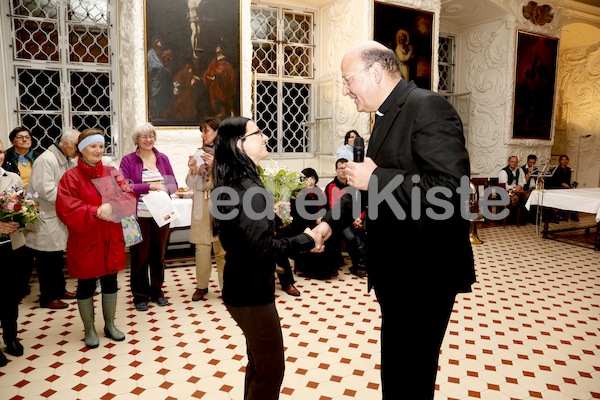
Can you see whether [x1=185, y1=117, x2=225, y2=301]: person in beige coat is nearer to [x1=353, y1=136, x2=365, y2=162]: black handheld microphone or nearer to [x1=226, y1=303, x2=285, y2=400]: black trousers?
[x1=226, y1=303, x2=285, y2=400]: black trousers

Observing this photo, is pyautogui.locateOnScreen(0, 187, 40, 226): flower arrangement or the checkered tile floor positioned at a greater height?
pyautogui.locateOnScreen(0, 187, 40, 226): flower arrangement

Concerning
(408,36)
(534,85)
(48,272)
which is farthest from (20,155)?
(534,85)

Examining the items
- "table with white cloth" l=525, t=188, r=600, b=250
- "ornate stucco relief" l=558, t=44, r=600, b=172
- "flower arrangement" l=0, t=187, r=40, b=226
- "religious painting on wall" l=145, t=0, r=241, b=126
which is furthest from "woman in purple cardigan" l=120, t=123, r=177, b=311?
"ornate stucco relief" l=558, t=44, r=600, b=172

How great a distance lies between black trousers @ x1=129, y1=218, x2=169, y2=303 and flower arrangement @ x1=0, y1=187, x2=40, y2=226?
1236mm

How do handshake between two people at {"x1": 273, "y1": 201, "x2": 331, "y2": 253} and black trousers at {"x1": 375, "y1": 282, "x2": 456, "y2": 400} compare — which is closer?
black trousers at {"x1": 375, "y1": 282, "x2": 456, "y2": 400}

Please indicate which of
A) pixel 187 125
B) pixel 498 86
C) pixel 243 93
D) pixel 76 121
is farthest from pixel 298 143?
pixel 498 86

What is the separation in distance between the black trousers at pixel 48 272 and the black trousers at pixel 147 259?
2.95 ft

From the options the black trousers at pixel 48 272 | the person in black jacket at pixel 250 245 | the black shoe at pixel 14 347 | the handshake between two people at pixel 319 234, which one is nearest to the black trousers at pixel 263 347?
the person in black jacket at pixel 250 245

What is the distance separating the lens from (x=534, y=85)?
11.5m

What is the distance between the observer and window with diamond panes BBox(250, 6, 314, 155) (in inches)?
375

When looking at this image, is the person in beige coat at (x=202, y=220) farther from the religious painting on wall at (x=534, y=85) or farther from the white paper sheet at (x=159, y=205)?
the religious painting on wall at (x=534, y=85)

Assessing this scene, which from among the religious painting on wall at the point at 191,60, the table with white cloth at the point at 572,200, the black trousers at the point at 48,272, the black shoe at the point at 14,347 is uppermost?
the religious painting on wall at the point at 191,60

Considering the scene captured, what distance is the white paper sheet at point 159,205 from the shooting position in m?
4.48

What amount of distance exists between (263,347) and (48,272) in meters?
3.89
